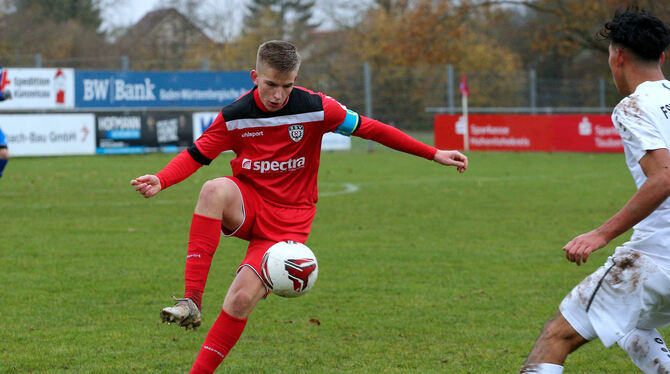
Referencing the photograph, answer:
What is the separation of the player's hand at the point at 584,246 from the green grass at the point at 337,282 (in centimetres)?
193

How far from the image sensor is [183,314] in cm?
448

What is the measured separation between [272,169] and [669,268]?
2190mm

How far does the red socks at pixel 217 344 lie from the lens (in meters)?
4.67

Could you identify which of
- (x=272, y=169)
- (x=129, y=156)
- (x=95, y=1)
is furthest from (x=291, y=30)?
(x=272, y=169)

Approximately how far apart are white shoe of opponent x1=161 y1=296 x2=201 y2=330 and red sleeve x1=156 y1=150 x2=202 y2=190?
2.15 feet

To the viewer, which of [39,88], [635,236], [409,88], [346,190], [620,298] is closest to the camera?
[620,298]

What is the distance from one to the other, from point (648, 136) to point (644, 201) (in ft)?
0.88

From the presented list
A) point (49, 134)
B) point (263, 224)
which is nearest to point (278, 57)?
point (263, 224)

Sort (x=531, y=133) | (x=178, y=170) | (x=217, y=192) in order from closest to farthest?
(x=217, y=192) < (x=178, y=170) < (x=531, y=133)

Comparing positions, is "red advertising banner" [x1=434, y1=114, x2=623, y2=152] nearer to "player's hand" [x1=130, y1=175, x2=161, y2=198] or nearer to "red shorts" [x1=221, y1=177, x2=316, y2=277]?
"red shorts" [x1=221, y1=177, x2=316, y2=277]

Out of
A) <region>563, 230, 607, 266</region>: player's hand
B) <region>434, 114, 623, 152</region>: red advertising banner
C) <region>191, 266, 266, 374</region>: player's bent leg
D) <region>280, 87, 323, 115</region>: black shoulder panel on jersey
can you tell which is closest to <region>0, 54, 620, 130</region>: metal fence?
<region>434, 114, 623, 152</region>: red advertising banner

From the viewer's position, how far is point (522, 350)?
593cm

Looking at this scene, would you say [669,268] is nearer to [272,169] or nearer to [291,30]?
[272,169]

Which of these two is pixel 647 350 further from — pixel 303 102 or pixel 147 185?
pixel 147 185
